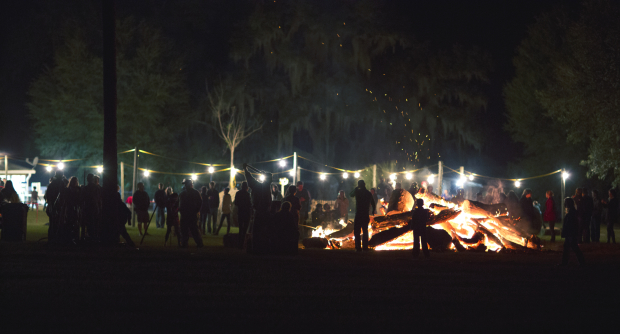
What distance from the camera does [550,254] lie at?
555 inches

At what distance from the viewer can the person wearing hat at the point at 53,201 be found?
13.3 metres

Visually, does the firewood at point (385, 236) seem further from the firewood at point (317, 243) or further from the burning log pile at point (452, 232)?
the firewood at point (317, 243)

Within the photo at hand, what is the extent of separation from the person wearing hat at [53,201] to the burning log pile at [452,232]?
626cm

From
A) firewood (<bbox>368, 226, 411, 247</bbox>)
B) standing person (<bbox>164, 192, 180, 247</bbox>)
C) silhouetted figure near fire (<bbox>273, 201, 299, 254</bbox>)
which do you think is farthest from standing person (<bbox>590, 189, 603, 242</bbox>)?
standing person (<bbox>164, 192, 180, 247</bbox>)

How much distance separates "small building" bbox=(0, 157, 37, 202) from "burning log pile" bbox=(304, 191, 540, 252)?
27621 mm

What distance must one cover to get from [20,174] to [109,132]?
29.0m

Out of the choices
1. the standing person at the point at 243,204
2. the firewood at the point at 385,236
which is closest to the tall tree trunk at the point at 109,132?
the standing person at the point at 243,204

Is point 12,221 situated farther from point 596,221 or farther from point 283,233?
point 596,221

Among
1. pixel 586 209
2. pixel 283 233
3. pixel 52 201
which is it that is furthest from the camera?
pixel 586 209

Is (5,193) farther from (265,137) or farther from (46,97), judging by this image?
(265,137)

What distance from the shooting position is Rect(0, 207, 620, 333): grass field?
5.66 m

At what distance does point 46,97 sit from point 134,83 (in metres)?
5.96

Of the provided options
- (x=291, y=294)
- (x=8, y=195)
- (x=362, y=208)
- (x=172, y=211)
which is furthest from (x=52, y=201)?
(x=291, y=294)

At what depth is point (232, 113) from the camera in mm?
40875
